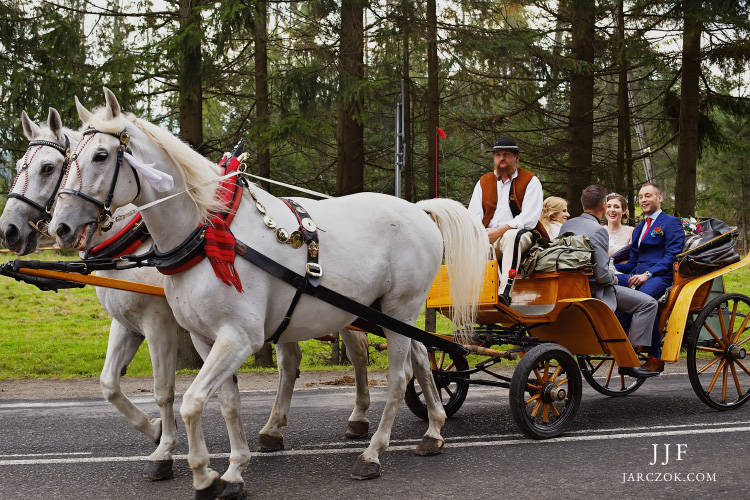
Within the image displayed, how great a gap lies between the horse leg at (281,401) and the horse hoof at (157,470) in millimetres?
856

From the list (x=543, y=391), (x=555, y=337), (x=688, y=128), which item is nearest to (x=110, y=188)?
(x=543, y=391)

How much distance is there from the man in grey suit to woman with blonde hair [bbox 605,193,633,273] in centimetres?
92

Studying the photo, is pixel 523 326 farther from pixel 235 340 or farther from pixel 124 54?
pixel 124 54

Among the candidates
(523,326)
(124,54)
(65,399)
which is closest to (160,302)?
(523,326)

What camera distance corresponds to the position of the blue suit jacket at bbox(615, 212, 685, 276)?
23.5 feet

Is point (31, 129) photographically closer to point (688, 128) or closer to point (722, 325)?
point (722, 325)

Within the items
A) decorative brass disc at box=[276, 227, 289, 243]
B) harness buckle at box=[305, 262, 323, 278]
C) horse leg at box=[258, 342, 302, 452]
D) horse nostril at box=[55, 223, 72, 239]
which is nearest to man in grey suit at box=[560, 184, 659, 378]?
horse leg at box=[258, 342, 302, 452]

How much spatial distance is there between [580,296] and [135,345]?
348cm

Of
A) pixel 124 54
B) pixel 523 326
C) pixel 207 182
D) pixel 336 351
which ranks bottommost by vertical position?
pixel 336 351

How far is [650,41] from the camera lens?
43.5 ft

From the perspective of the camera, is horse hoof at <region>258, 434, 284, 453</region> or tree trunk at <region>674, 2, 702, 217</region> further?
tree trunk at <region>674, 2, 702, 217</region>

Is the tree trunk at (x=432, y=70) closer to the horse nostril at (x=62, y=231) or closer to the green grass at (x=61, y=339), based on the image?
the green grass at (x=61, y=339)

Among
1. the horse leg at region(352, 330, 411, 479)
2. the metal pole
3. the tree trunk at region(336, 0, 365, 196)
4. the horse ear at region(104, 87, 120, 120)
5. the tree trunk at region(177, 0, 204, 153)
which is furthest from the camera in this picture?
the tree trunk at region(336, 0, 365, 196)

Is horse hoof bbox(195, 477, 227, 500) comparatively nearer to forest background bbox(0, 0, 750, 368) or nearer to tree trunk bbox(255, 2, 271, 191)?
forest background bbox(0, 0, 750, 368)
